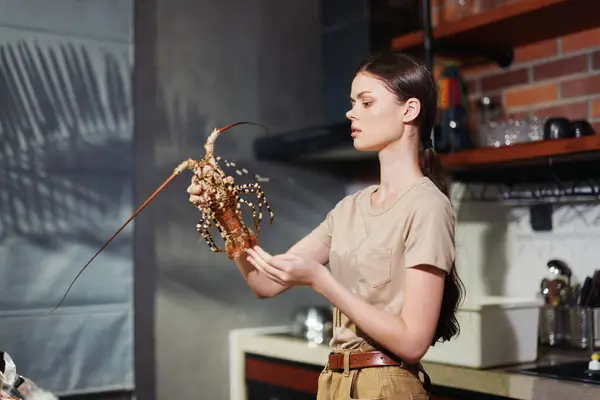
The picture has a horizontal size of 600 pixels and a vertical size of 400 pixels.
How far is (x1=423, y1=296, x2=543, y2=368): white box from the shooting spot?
77.7 inches

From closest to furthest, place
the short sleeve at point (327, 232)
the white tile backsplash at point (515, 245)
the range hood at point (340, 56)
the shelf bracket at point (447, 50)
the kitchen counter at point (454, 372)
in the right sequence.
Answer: the short sleeve at point (327, 232) < the kitchen counter at point (454, 372) < the white tile backsplash at point (515, 245) < the shelf bracket at point (447, 50) < the range hood at point (340, 56)

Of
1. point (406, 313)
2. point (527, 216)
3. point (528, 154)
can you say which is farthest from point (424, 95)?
point (527, 216)

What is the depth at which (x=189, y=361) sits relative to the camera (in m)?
2.55

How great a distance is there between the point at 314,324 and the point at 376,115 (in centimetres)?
126

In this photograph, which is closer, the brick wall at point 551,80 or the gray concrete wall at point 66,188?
the gray concrete wall at point 66,188

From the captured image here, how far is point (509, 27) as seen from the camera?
2.32 metres

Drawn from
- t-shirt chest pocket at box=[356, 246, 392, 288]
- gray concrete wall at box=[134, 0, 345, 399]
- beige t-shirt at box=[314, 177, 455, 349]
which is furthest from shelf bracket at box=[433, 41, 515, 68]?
t-shirt chest pocket at box=[356, 246, 392, 288]

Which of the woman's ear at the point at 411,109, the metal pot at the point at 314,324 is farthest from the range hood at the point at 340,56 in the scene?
the woman's ear at the point at 411,109

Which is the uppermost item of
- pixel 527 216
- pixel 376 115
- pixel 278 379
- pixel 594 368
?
pixel 376 115

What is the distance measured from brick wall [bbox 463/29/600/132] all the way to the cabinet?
108cm

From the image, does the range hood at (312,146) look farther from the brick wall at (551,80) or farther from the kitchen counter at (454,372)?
the kitchen counter at (454,372)

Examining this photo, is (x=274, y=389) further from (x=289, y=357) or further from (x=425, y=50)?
(x=425, y=50)

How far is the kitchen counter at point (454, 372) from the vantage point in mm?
1737

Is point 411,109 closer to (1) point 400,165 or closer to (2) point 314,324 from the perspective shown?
(1) point 400,165
